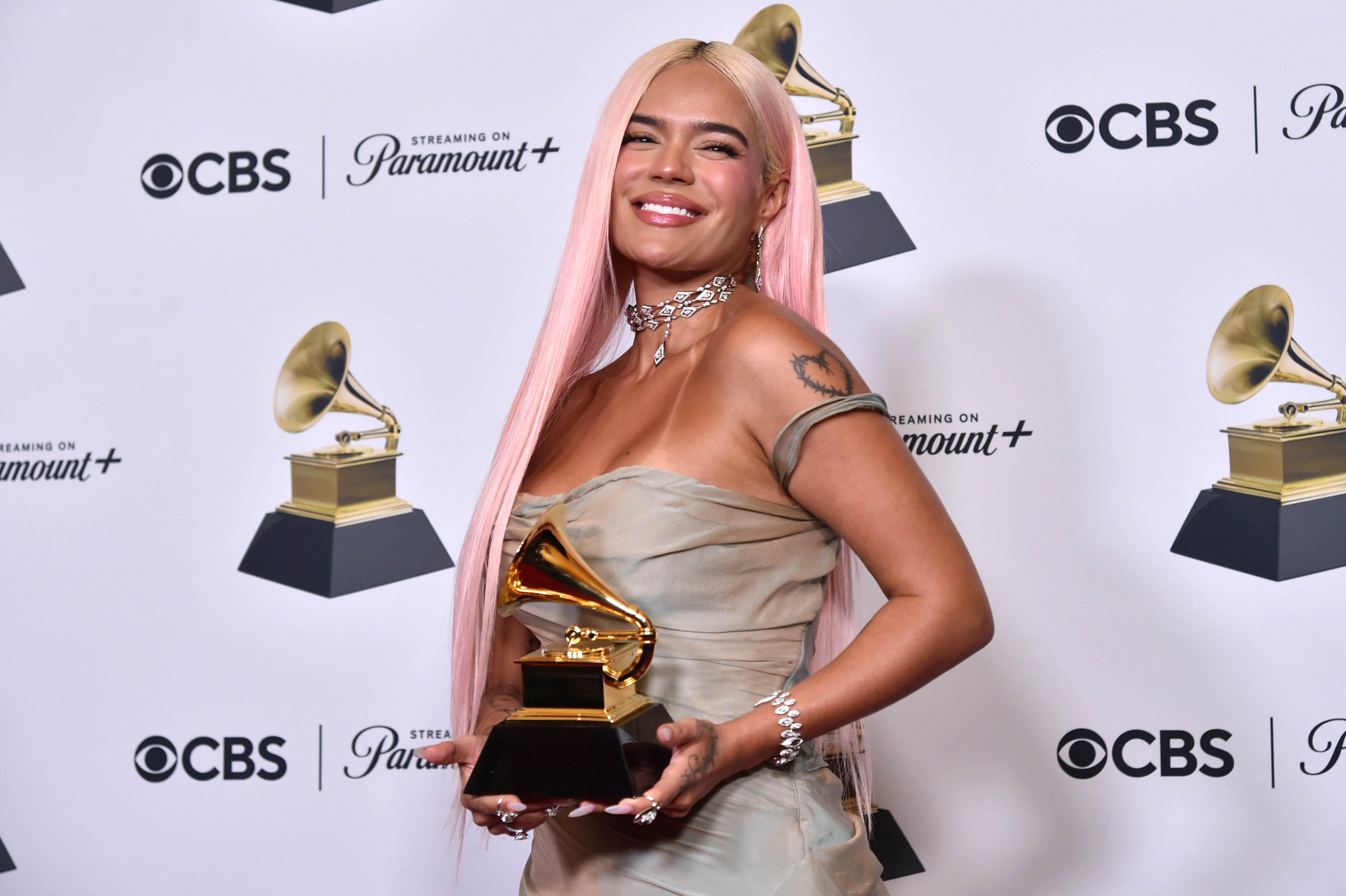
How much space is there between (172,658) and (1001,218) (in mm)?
2015

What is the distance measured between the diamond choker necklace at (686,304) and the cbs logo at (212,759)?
5.16ft

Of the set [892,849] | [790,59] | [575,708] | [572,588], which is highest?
[790,59]

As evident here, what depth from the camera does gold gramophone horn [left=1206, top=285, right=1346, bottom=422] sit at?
89.3 inches

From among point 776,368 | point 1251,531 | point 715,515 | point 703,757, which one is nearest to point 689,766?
point 703,757

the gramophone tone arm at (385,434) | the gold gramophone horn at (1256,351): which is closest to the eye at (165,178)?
the gramophone tone arm at (385,434)

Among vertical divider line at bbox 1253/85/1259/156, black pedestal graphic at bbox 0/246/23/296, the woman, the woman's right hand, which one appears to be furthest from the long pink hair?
black pedestal graphic at bbox 0/246/23/296

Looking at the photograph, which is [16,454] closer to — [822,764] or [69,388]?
[69,388]

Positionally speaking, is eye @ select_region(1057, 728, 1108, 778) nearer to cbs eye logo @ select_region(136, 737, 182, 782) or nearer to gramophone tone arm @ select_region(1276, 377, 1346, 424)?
gramophone tone arm @ select_region(1276, 377, 1346, 424)

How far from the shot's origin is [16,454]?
8.45 ft

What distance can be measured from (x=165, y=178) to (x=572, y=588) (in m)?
1.97

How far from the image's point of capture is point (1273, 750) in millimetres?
2221

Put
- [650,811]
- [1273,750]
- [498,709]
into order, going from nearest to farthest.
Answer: [650,811]
[498,709]
[1273,750]

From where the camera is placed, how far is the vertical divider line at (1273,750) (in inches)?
87.3

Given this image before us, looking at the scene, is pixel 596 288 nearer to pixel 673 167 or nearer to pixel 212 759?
pixel 673 167
